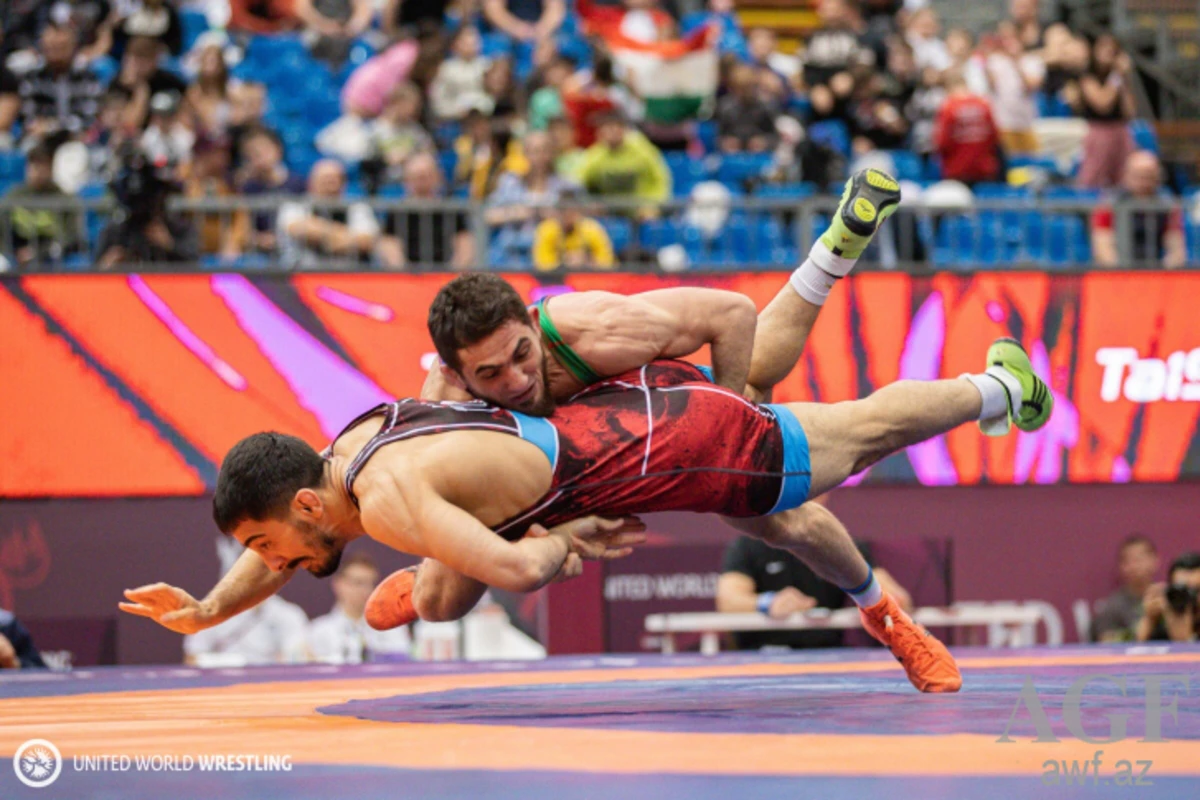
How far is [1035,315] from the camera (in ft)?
23.6

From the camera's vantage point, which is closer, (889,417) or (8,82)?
(889,417)

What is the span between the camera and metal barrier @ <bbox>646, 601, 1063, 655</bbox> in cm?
621

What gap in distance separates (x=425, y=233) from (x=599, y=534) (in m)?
4.05

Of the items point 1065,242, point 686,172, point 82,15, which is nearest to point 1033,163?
point 1065,242

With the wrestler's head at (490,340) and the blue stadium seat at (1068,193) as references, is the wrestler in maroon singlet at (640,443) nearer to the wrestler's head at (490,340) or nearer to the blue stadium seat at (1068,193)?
the wrestler's head at (490,340)

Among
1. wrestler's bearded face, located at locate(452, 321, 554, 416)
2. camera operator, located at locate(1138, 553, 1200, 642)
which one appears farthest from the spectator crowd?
wrestler's bearded face, located at locate(452, 321, 554, 416)

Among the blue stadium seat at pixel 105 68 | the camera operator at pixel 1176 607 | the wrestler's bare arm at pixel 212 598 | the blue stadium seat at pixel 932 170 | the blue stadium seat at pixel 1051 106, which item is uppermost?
the blue stadium seat at pixel 105 68

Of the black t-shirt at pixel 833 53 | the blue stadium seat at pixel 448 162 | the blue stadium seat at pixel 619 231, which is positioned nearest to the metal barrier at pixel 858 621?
the blue stadium seat at pixel 619 231

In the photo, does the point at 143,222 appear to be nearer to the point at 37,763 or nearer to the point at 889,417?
the point at 889,417

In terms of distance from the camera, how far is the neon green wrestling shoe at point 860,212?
3.80 meters

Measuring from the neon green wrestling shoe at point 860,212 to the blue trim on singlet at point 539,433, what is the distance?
0.90 meters

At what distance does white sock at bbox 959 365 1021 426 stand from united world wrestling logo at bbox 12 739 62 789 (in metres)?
2.30

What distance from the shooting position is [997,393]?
3.83 meters

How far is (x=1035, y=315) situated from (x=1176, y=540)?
1.34 m
